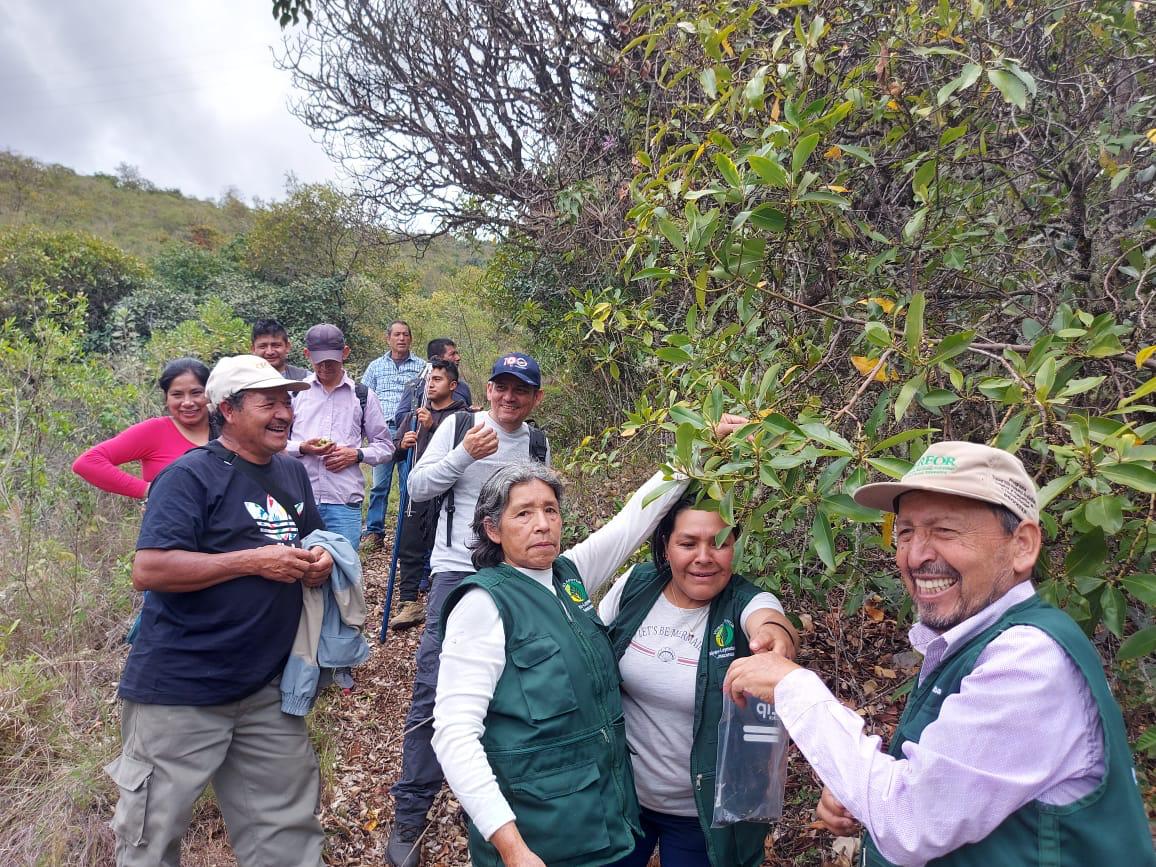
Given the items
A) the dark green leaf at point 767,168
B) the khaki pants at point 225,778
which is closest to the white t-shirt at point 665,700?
the dark green leaf at point 767,168

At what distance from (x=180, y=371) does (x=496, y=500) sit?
233 cm

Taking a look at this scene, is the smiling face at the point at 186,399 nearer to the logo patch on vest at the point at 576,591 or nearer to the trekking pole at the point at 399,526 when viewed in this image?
the trekking pole at the point at 399,526

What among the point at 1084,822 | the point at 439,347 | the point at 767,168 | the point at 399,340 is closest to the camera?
the point at 1084,822

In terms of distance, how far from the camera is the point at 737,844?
194 centimetres

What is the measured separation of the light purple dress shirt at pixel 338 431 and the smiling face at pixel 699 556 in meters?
2.85

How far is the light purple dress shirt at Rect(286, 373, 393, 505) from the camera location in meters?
4.33

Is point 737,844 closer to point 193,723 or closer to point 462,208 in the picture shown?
point 193,723

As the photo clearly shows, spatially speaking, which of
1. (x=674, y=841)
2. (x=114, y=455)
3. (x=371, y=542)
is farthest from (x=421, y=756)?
(x=371, y=542)

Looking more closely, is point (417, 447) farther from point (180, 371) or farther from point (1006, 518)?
point (1006, 518)

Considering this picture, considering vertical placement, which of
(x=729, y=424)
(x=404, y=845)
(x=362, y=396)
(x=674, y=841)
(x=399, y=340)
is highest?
(x=399, y=340)

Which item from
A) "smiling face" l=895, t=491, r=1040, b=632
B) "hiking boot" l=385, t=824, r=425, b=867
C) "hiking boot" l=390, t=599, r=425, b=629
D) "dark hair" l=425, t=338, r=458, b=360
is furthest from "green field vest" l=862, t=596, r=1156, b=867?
"dark hair" l=425, t=338, r=458, b=360

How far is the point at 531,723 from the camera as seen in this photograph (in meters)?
1.78

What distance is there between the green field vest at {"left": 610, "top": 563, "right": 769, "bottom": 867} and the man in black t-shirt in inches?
47.9

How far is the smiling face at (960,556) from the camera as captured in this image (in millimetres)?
1318
